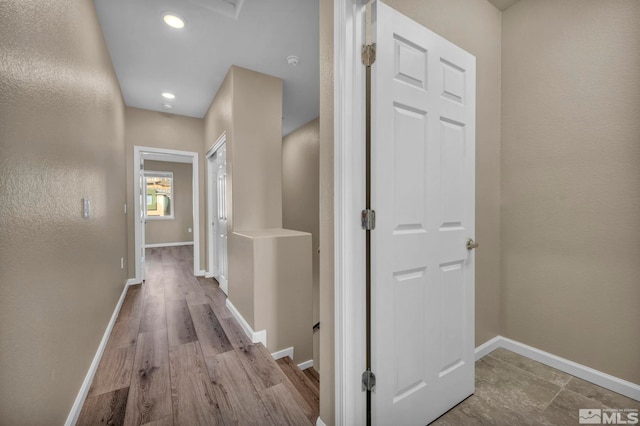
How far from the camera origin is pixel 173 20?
7.46 ft

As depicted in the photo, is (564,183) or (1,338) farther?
(564,183)

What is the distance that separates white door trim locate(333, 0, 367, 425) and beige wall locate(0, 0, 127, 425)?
119 cm

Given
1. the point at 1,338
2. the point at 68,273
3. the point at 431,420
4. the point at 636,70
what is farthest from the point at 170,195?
the point at 636,70

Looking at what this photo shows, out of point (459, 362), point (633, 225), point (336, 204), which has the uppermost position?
point (336, 204)

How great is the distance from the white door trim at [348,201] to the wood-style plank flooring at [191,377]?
500mm

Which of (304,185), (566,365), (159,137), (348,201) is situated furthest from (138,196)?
(566,365)

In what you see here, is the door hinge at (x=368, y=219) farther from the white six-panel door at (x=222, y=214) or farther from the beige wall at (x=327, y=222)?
the white six-panel door at (x=222, y=214)

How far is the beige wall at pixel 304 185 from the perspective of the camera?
4.88 m

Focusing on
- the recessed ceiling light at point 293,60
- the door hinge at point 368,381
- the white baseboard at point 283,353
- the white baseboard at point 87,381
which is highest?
the recessed ceiling light at point 293,60

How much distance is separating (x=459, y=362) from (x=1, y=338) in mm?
2031

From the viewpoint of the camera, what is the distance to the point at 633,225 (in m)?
1.58

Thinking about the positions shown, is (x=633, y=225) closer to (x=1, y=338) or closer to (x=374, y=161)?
(x=374, y=161)

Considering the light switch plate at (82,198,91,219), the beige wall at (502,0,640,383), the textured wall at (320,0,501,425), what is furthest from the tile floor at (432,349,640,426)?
the light switch plate at (82,198,91,219)

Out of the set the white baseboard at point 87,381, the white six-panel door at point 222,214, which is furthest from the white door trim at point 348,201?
the white six-panel door at point 222,214
